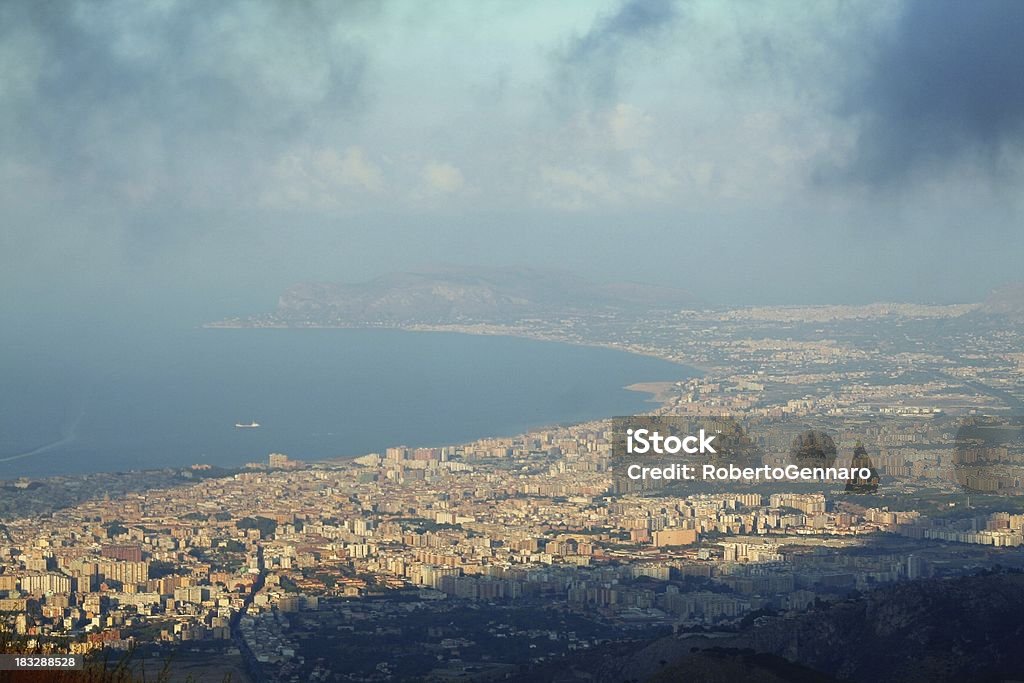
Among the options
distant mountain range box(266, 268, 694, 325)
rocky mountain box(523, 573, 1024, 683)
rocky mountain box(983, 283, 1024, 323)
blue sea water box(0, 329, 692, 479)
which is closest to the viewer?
rocky mountain box(523, 573, 1024, 683)

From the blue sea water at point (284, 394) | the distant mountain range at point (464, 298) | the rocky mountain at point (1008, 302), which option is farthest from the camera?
the distant mountain range at point (464, 298)

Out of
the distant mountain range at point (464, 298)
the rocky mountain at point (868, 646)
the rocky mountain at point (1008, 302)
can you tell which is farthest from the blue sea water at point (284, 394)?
the rocky mountain at point (868, 646)

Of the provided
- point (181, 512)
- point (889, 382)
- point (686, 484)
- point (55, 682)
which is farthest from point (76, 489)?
point (55, 682)

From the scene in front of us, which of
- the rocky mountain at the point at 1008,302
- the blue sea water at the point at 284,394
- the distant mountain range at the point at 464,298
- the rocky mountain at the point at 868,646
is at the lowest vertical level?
the rocky mountain at the point at 868,646

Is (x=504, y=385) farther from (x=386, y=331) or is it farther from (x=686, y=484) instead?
Result: (x=686, y=484)

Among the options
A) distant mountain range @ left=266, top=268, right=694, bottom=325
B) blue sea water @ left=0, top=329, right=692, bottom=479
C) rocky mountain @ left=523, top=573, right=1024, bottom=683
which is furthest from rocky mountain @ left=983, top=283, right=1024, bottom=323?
rocky mountain @ left=523, top=573, right=1024, bottom=683

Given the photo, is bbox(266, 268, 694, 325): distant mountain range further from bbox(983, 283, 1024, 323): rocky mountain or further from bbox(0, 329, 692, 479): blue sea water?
bbox(983, 283, 1024, 323): rocky mountain

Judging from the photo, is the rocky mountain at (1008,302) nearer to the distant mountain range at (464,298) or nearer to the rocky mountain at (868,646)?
the distant mountain range at (464,298)
